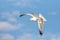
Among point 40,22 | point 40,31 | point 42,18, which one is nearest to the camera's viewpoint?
point 40,31

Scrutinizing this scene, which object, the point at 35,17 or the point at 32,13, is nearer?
the point at 35,17

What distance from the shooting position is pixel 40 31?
1187 centimetres

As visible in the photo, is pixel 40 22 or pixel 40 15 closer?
pixel 40 22

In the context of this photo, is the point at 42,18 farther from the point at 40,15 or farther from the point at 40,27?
the point at 40,27

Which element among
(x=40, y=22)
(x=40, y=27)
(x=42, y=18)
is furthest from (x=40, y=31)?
(x=42, y=18)

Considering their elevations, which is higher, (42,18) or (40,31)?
(42,18)

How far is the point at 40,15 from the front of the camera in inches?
585

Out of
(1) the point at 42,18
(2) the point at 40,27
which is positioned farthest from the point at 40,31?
(1) the point at 42,18

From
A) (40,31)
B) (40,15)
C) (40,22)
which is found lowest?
(40,31)

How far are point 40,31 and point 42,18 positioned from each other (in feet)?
8.43

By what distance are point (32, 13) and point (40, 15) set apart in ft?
1.79

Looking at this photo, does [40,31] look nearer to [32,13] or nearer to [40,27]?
[40,27]

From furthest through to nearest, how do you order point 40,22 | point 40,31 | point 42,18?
point 42,18
point 40,22
point 40,31

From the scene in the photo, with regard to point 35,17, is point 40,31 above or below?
below
